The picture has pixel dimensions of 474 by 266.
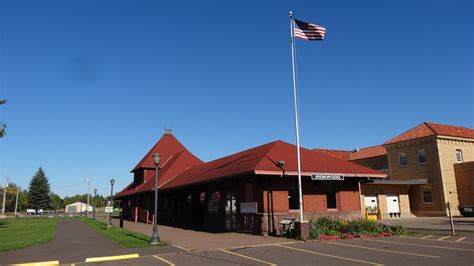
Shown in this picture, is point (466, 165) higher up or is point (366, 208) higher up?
point (466, 165)

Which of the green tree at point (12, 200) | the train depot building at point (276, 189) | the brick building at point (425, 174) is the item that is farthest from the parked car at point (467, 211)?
the green tree at point (12, 200)

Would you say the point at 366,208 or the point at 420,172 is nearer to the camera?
the point at 366,208

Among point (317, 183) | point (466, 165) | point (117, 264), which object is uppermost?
point (466, 165)

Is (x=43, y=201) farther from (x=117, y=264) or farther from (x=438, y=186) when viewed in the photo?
(x=117, y=264)

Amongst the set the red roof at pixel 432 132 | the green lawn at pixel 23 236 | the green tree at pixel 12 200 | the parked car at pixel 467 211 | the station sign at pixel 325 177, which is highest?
the red roof at pixel 432 132

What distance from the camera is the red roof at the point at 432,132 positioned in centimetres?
3928

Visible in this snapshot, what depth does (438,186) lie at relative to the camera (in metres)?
37.7

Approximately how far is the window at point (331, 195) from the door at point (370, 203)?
14980mm

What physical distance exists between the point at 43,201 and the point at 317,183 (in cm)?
9974

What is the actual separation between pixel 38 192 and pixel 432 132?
95.1 metres

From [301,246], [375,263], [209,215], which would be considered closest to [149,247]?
[301,246]

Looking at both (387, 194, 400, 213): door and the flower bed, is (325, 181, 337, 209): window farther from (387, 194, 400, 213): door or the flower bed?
(387, 194, 400, 213): door

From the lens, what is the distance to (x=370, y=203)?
116 feet

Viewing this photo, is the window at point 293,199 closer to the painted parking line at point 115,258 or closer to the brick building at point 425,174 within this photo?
the painted parking line at point 115,258
